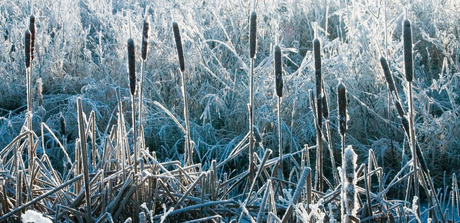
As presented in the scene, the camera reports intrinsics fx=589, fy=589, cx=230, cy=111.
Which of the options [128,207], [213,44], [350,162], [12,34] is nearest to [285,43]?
[213,44]

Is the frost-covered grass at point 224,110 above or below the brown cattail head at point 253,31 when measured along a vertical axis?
below

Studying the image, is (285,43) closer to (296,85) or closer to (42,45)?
(296,85)

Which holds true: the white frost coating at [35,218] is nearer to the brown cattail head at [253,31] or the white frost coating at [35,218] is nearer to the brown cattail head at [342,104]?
the brown cattail head at [342,104]

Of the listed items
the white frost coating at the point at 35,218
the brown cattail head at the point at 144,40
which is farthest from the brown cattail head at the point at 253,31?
the white frost coating at the point at 35,218

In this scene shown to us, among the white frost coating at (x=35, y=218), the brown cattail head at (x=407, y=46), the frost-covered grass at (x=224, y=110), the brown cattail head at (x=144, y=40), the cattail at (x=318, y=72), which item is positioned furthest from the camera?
the frost-covered grass at (x=224, y=110)

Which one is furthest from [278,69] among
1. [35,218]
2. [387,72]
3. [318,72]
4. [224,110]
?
[224,110]

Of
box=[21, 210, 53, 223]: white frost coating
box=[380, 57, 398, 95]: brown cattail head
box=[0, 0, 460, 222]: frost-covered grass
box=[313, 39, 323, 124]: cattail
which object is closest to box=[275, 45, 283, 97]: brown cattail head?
box=[313, 39, 323, 124]: cattail

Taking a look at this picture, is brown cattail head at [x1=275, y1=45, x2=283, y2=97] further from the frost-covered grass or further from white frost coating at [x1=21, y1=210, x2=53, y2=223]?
white frost coating at [x1=21, y1=210, x2=53, y2=223]

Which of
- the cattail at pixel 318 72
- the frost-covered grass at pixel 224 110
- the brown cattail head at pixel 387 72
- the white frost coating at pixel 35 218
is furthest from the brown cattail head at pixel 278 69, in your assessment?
the white frost coating at pixel 35 218

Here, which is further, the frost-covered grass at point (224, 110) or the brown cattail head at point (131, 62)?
the frost-covered grass at point (224, 110)

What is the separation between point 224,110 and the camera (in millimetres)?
2744

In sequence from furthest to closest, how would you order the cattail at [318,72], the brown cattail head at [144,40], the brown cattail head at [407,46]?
the brown cattail head at [144,40] < the cattail at [318,72] < the brown cattail head at [407,46]

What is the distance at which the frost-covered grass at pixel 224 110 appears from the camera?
1.53 metres

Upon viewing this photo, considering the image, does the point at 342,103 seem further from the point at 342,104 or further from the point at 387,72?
the point at 387,72
